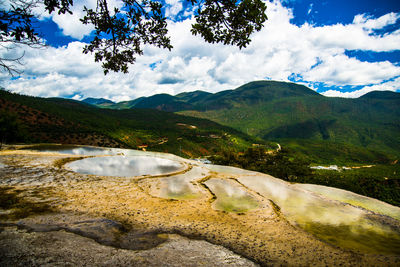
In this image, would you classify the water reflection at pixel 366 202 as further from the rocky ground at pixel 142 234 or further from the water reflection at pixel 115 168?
the water reflection at pixel 115 168

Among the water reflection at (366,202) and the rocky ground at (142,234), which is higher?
the rocky ground at (142,234)

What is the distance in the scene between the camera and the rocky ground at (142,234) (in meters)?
3.30

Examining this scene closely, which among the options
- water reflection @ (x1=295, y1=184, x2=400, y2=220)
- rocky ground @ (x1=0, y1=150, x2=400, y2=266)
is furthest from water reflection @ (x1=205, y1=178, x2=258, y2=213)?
water reflection @ (x1=295, y1=184, x2=400, y2=220)

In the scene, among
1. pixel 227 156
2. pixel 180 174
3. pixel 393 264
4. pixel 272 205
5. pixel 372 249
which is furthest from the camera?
pixel 227 156

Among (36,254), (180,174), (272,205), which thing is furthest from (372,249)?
(180,174)

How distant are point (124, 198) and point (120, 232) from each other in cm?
243

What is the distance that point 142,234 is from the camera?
4.25m

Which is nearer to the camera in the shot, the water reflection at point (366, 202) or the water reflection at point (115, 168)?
the water reflection at point (366, 202)

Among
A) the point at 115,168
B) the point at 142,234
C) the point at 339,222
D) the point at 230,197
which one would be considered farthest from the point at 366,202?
the point at 115,168

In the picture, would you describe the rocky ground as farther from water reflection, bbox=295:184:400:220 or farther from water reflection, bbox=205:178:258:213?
water reflection, bbox=295:184:400:220

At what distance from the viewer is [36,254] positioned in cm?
308

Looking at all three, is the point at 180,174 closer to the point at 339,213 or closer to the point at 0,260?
the point at 339,213

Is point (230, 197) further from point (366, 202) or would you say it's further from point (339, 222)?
point (366, 202)

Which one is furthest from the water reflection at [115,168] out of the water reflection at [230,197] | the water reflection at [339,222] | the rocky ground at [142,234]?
the water reflection at [339,222]
